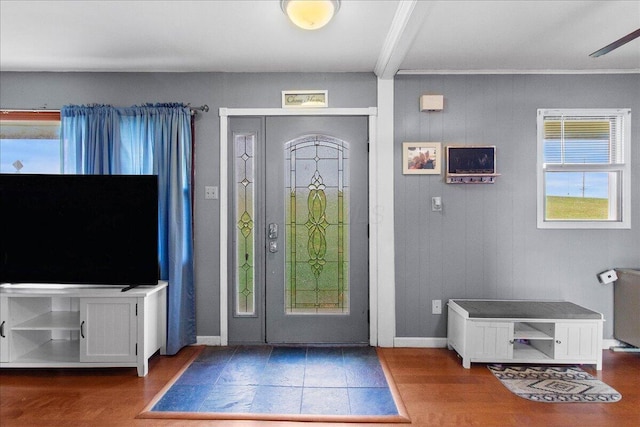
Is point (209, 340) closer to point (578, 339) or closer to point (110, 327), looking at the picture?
point (110, 327)

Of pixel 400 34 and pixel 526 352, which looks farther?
pixel 526 352

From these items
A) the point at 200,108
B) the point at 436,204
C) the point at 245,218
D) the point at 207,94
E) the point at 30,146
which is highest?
the point at 207,94

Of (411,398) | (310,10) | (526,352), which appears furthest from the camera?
(526,352)

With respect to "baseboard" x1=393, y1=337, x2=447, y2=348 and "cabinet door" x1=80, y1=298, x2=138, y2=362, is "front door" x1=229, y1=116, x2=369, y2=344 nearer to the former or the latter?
"baseboard" x1=393, y1=337, x2=447, y2=348

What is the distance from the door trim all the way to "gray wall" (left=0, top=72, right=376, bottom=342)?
0.05 m

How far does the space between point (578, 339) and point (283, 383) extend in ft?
7.27

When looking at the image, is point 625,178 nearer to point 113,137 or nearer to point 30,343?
point 113,137

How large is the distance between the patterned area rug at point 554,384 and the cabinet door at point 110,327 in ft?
8.76

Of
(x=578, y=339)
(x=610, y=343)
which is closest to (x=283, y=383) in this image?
(x=578, y=339)

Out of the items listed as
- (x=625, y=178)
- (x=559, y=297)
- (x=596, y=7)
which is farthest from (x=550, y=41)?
(x=559, y=297)

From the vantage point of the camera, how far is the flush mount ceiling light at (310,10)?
2.21m

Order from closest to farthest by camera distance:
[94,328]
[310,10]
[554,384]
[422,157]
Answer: [310,10], [554,384], [94,328], [422,157]

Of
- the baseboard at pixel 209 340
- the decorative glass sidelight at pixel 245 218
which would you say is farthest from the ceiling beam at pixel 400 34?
the baseboard at pixel 209 340

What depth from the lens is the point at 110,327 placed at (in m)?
2.95
